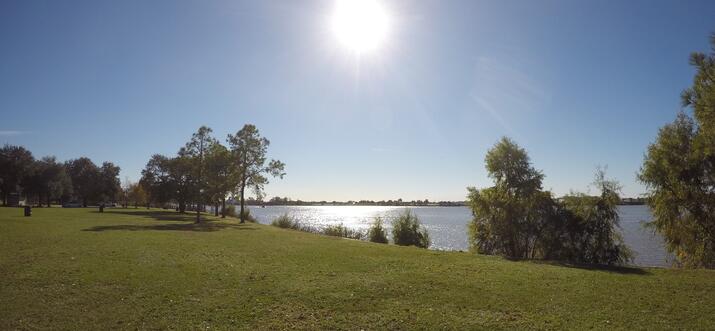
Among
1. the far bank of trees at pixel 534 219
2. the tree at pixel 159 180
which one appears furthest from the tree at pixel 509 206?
the tree at pixel 159 180

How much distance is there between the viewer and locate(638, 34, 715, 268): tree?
67.8 feet

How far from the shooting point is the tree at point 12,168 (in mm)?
80812

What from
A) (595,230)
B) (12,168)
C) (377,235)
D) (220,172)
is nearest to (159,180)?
(12,168)

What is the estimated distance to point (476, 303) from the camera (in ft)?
36.5

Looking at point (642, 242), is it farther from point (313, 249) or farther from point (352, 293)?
point (352, 293)

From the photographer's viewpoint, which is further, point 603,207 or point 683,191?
point 603,207

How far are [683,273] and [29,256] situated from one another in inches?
1036

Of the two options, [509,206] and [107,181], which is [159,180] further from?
[509,206]

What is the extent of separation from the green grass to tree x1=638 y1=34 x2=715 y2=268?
249 inches

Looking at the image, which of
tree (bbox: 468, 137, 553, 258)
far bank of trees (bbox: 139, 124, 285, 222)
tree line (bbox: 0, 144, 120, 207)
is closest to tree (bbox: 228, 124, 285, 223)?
far bank of trees (bbox: 139, 124, 285, 222)

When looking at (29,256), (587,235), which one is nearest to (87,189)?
(29,256)

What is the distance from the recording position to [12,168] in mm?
81625

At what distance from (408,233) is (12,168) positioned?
86.8 meters

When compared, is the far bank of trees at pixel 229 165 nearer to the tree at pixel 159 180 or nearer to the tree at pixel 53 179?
the tree at pixel 159 180
